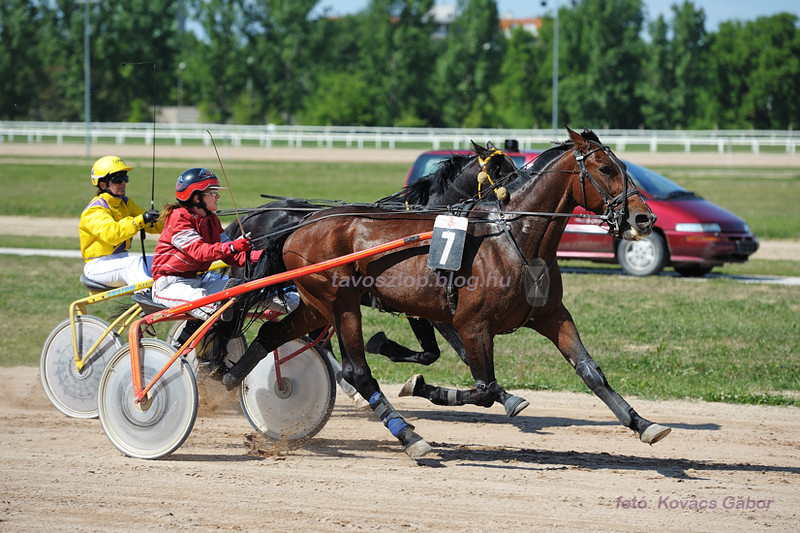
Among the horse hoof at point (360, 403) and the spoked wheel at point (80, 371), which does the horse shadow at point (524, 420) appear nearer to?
the horse hoof at point (360, 403)

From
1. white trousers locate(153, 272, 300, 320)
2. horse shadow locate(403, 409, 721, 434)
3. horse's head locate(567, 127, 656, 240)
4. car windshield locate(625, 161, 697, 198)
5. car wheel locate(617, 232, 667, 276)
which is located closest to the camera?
horse's head locate(567, 127, 656, 240)

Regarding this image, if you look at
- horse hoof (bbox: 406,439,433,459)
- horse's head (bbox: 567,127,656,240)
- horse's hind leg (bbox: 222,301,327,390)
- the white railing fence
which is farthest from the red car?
the white railing fence

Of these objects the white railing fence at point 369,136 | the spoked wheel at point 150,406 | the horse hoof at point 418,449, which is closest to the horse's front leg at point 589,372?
the horse hoof at point 418,449

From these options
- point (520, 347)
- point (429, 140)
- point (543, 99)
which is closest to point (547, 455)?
point (520, 347)

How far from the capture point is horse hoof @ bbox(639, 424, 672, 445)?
575 cm

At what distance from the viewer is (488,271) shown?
6141 millimetres

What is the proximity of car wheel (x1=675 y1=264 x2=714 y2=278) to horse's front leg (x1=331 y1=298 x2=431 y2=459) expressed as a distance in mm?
9832

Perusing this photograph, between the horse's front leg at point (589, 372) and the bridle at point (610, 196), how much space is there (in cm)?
64

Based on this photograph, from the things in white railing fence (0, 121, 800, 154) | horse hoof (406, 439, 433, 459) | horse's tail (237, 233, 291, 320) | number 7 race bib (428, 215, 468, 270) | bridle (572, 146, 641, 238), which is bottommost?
horse hoof (406, 439, 433, 459)

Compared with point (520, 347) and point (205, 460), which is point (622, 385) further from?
point (205, 460)

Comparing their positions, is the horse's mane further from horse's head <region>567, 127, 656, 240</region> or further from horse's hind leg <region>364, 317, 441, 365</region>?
horse's head <region>567, 127, 656, 240</region>

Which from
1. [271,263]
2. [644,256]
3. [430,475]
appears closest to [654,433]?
[430,475]

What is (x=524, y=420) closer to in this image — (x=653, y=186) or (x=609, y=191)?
(x=609, y=191)

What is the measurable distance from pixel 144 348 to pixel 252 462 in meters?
1.05
